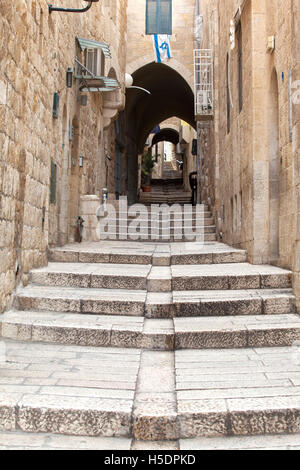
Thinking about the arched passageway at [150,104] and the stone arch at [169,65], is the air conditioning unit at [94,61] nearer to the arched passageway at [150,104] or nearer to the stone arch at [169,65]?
the stone arch at [169,65]

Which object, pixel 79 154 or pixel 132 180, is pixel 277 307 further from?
pixel 132 180

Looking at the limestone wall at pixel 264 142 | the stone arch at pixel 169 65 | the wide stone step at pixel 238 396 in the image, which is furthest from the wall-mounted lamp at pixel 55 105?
the stone arch at pixel 169 65

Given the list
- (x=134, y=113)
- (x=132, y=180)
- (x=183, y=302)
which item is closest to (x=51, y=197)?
(x=183, y=302)

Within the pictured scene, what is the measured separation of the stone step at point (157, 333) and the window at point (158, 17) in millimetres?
14338

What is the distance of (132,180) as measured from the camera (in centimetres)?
1977

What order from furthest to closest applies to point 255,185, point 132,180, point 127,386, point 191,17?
point 132,180
point 191,17
point 255,185
point 127,386

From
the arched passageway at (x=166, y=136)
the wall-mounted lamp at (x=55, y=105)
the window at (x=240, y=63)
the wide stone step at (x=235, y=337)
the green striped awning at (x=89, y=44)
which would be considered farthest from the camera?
the arched passageway at (x=166, y=136)

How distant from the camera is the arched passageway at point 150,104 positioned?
669 inches

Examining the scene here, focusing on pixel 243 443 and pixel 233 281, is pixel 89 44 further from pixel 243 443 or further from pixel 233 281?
pixel 243 443

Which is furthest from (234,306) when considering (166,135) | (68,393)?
(166,135)

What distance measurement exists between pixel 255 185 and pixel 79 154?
4383mm

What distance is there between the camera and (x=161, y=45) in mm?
15000

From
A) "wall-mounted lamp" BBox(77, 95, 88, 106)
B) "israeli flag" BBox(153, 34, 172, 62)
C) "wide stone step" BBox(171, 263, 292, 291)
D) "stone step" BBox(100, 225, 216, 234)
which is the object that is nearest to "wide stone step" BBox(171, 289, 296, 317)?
"wide stone step" BBox(171, 263, 292, 291)

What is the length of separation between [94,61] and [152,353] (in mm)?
7221
